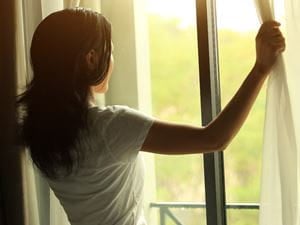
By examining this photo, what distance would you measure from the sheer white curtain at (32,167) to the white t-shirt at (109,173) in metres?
0.32

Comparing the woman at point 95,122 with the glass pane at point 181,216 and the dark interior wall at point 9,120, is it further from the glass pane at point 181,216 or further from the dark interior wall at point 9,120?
the glass pane at point 181,216

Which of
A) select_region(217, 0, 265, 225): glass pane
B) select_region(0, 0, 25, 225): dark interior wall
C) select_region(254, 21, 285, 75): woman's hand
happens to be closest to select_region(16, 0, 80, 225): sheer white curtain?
select_region(0, 0, 25, 225): dark interior wall

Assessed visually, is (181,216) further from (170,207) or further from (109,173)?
(109,173)

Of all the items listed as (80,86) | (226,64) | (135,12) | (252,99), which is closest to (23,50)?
(135,12)

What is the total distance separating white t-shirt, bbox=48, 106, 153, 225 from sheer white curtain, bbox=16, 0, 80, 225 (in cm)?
32

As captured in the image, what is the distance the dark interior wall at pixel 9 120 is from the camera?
1.71 metres

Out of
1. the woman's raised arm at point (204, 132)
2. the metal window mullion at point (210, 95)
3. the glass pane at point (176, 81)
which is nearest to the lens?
the woman's raised arm at point (204, 132)

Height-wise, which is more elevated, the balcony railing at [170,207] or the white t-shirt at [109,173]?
the white t-shirt at [109,173]

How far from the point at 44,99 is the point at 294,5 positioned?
64 cm

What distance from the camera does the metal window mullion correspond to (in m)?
1.66

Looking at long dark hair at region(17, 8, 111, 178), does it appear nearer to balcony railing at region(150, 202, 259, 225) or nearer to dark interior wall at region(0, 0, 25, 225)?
dark interior wall at region(0, 0, 25, 225)

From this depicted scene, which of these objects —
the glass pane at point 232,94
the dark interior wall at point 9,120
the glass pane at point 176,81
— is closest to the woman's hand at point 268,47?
the glass pane at point 232,94

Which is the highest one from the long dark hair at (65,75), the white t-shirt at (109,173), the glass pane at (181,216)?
the long dark hair at (65,75)

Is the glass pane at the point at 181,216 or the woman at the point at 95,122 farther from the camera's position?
the glass pane at the point at 181,216
